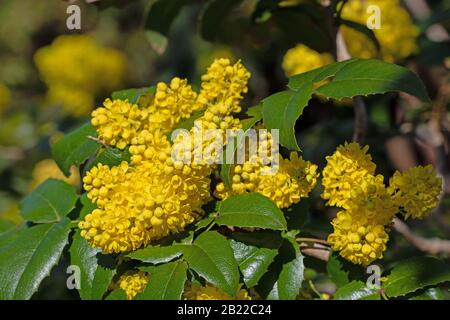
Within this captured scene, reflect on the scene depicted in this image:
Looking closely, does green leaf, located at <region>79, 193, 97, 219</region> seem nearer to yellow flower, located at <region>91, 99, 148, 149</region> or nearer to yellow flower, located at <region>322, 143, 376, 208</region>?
yellow flower, located at <region>91, 99, 148, 149</region>

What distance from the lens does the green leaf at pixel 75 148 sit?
131 centimetres

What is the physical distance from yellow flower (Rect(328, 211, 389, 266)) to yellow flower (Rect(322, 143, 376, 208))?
0.10 feet

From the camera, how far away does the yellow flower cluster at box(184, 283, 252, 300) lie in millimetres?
1204

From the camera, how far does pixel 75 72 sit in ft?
11.2

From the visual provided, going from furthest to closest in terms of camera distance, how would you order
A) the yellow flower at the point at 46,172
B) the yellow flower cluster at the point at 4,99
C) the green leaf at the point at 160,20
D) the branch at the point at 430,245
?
1. the yellow flower cluster at the point at 4,99
2. the yellow flower at the point at 46,172
3. the green leaf at the point at 160,20
4. the branch at the point at 430,245

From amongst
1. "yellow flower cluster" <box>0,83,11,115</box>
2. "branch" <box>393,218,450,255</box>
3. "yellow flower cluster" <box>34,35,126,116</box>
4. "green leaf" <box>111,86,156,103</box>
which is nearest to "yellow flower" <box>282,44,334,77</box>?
"branch" <box>393,218,450,255</box>

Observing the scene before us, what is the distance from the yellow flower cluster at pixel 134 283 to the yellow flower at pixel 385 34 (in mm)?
1003

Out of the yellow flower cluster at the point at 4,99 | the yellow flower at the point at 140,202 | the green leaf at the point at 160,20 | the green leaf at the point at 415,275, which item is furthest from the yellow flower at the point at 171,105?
the yellow flower cluster at the point at 4,99

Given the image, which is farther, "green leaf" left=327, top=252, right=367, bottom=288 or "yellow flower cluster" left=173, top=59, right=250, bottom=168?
"green leaf" left=327, top=252, right=367, bottom=288

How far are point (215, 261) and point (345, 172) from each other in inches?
10.3

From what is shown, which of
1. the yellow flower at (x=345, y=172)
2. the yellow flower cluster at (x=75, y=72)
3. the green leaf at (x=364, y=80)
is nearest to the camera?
the green leaf at (x=364, y=80)

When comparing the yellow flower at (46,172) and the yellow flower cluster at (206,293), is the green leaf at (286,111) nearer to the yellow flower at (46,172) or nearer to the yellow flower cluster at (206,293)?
the yellow flower cluster at (206,293)

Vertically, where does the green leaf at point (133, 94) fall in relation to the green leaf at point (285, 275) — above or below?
above

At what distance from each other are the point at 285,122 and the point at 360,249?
9.4 inches
